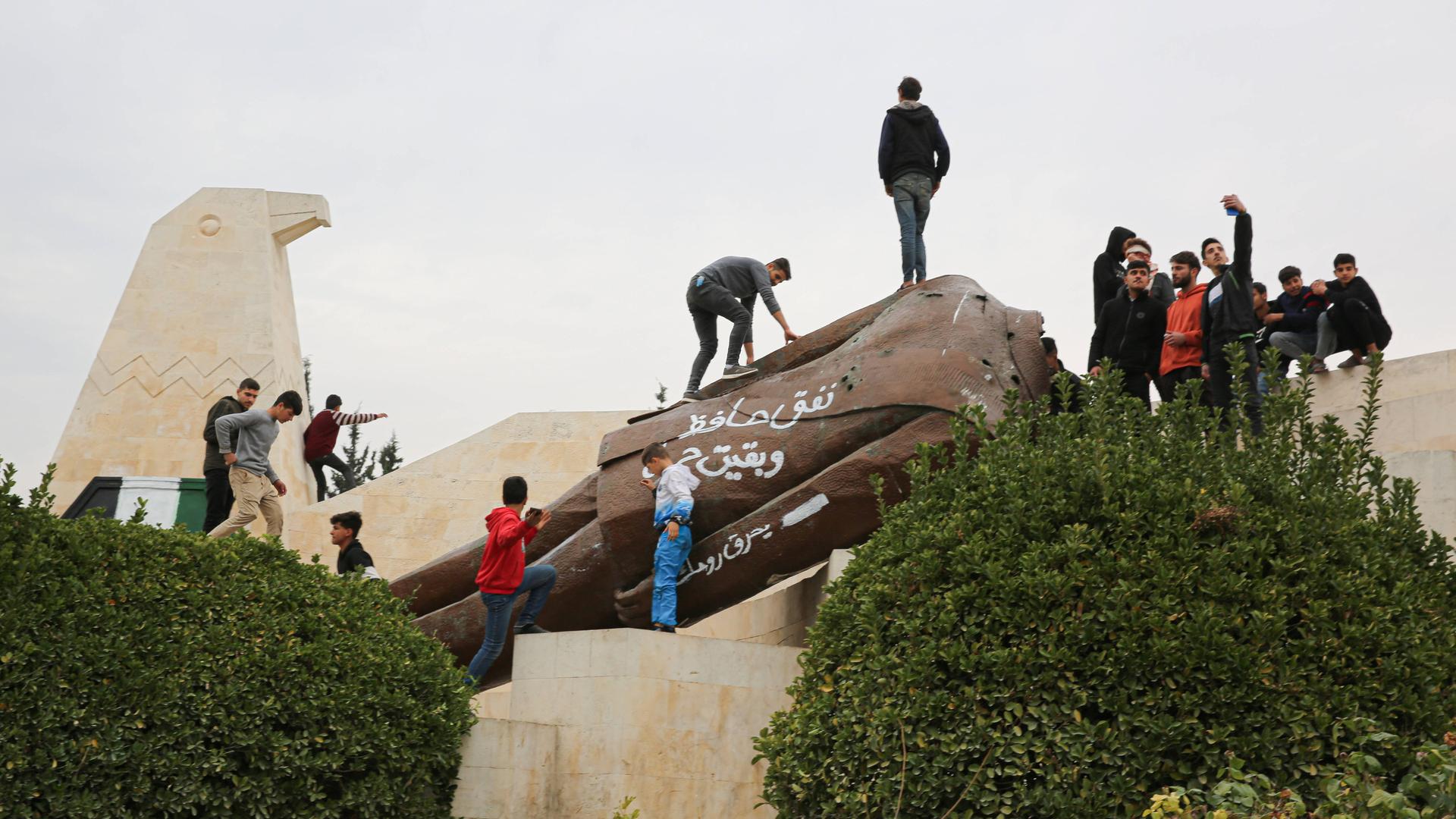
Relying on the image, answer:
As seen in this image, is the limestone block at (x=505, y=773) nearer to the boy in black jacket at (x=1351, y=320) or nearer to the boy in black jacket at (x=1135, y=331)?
the boy in black jacket at (x=1135, y=331)

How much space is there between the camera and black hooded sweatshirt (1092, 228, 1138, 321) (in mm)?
10234

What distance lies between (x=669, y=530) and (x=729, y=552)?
0.39 meters

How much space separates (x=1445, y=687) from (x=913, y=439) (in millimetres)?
3578

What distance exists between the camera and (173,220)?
56.9 feet

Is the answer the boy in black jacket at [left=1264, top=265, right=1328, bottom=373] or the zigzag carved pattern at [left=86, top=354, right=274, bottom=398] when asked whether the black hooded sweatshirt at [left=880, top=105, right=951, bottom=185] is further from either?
the zigzag carved pattern at [left=86, top=354, right=274, bottom=398]

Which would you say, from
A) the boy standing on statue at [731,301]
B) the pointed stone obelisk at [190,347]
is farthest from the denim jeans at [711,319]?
the pointed stone obelisk at [190,347]

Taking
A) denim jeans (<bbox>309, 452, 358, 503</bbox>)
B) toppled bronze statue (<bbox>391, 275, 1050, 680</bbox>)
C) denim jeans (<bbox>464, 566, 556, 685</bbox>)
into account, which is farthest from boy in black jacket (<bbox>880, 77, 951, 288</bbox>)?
denim jeans (<bbox>309, 452, 358, 503</bbox>)

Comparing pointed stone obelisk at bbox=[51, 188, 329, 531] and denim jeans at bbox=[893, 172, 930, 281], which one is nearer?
denim jeans at bbox=[893, 172, 930, 281]

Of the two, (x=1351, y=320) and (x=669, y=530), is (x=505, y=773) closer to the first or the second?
(x=669, y=530)

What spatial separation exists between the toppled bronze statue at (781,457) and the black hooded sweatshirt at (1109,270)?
83cm

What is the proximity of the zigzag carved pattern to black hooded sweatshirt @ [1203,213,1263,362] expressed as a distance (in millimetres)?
11080

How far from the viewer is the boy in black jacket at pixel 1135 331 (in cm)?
912

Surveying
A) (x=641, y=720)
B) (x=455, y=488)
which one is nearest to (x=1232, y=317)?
(x=641, y=720)

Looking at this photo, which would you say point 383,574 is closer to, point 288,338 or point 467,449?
point 467,449
